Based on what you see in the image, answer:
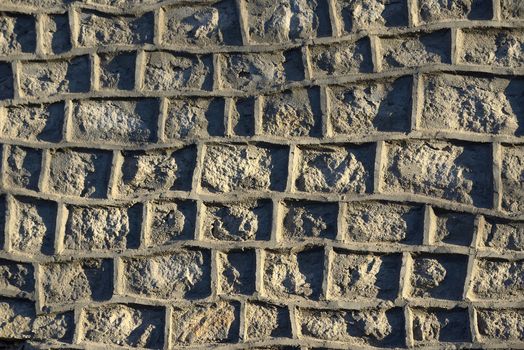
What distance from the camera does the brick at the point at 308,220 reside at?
2.49 metres

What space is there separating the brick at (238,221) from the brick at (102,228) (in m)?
0.21

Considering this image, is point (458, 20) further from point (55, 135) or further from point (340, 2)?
point (55, 135)

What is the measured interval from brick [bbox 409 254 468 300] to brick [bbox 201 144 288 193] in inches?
18.6

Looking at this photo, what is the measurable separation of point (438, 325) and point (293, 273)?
0.44m

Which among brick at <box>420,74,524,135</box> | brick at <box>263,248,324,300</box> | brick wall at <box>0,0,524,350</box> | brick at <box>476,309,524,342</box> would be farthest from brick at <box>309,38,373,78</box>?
brick at <box>476,309,524,342</box>

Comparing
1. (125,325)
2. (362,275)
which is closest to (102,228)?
(125,325)

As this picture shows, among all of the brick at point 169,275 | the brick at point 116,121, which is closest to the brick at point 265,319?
the brick at point 169,275

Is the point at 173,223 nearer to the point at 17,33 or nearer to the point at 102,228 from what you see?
the point at 102,228

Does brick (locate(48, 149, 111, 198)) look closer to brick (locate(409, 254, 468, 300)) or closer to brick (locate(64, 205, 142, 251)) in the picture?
brick (locate(64, 205, 142, 251))

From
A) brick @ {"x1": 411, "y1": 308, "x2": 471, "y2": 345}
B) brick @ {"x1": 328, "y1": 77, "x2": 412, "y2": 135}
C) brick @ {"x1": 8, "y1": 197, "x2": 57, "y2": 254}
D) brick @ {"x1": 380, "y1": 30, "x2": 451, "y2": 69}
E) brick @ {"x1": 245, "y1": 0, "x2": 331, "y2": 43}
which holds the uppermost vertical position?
brick @ {"x1": 245, "y1": 0, "x2": 331, "y2": 43}

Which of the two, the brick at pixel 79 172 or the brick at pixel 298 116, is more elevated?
the brick at pixel 298 116

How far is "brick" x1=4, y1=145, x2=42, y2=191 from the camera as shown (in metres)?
2.57

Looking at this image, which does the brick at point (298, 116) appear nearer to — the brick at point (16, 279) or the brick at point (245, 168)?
the brick at point (245, 168)

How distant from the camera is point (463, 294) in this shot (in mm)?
2416
